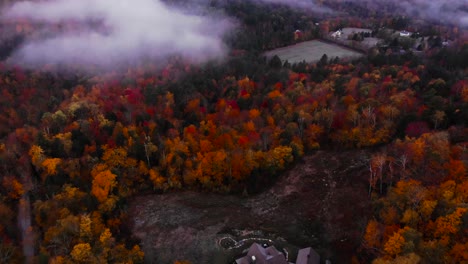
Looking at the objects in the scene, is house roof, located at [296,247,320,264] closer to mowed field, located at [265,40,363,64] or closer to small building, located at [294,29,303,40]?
mowed field, located at [265,40,363,64]

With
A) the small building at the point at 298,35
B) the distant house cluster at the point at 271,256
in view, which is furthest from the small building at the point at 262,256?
the small building at the point at 298,35

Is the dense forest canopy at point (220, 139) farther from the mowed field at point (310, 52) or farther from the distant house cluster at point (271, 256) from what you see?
the mowed field at point (310, 52)

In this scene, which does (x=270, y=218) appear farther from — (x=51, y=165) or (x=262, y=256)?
(x=51, y=165)

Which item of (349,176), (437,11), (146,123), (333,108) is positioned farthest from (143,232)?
(437,11)

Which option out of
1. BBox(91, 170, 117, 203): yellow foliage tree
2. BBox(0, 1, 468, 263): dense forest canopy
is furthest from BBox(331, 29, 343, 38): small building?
BBox(91, 170, 117, 203): yellow foliage tree

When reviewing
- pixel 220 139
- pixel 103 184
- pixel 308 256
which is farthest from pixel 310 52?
pixel 308 256
